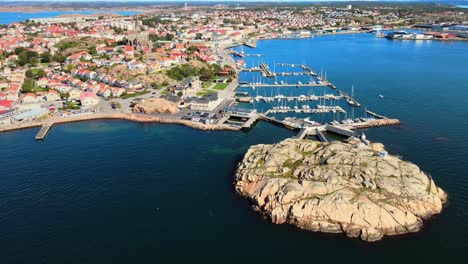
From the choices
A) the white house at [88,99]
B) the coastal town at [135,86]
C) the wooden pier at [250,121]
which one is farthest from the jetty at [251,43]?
the wooden pier at [250,121]

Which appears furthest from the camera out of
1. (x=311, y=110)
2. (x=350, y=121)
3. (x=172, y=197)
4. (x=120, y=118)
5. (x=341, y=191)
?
(x=311, y=110)

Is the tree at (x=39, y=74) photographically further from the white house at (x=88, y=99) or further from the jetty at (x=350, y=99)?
the jetty at (x=350, y=99)

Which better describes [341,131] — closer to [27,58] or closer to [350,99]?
[350,99]

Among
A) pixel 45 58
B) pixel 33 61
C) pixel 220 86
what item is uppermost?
pixel 45 58

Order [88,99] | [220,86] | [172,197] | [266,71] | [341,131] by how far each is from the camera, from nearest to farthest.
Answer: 1. [172,197]
2. [341,131]
3. [88,99]
4. [220,86]
5. [266,71]

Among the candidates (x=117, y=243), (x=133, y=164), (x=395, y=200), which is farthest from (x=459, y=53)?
(x=117, y=243)

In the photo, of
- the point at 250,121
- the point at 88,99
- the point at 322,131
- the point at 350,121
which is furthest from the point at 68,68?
the point at 350,121

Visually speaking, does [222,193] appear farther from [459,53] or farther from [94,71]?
[459,53]
